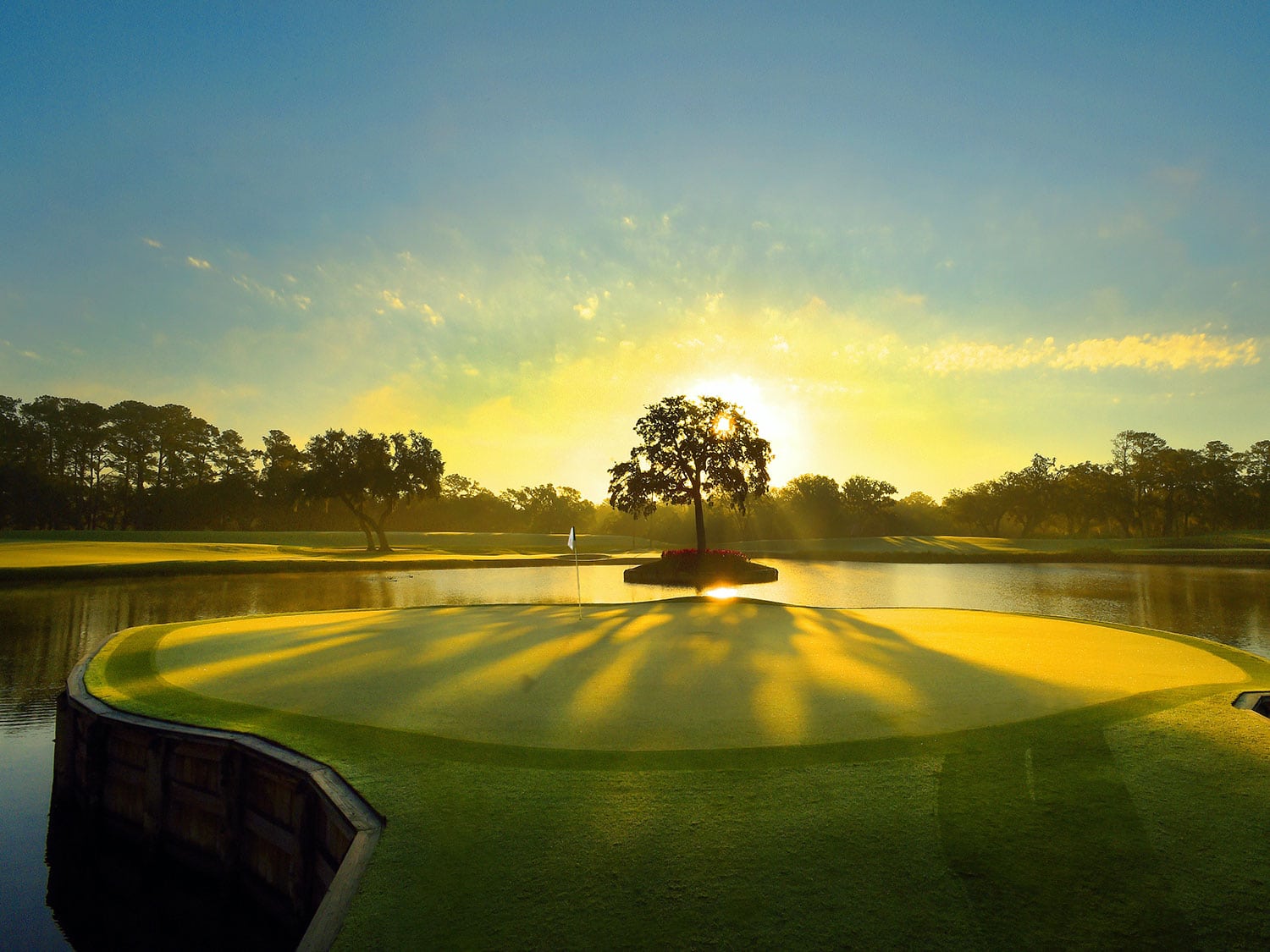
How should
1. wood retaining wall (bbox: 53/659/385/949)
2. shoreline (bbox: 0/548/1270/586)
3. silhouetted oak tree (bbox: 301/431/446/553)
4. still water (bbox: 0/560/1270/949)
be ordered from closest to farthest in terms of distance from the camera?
wood retaining wall (bbox: 53/659/385/949) < still water (bbox: 0/560/1270/949) < shoreline (bbox: 0/548/1270/586) < silhouetted oak tree (bbox: 301/431/446/553)

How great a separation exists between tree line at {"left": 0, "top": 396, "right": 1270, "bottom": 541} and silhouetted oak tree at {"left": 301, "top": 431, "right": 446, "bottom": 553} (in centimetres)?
11

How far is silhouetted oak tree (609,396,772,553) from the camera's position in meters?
37.5

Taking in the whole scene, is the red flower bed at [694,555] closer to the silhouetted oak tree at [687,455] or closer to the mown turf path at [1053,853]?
the silhouetted oak tree at [687,455]

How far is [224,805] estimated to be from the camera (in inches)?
241

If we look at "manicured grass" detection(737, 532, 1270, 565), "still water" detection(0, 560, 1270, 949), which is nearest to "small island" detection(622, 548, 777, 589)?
"still water" detection(0, 560, 1270, 949)

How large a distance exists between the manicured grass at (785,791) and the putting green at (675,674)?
0.06 metres

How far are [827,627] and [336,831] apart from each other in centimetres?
1020

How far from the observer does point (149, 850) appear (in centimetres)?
675

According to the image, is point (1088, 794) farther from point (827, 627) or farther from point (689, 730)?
point (827, 627)

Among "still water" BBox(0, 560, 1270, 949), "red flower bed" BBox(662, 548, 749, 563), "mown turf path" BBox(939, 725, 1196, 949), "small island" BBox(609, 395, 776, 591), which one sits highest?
"small island" BBox(609, 395, 776, 591)

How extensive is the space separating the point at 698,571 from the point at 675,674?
2604 cm

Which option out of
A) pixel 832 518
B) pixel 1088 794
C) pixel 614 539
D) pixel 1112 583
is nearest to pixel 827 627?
pixel 1088 794

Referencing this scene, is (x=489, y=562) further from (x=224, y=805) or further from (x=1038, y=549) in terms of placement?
(x=1038, y=549)

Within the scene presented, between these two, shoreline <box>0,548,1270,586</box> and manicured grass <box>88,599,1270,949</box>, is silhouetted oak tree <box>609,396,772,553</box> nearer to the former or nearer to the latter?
shoreline <box>0,548,1270,586</box>
